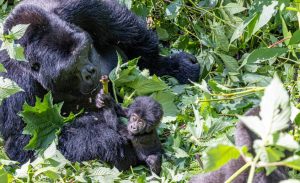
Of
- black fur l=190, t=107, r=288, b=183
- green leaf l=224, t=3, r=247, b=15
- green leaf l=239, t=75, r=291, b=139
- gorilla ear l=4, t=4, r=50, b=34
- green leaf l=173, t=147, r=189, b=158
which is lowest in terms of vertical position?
green leaf l=173, t=147, r=189, b=158

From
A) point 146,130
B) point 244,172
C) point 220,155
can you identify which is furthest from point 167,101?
point 220,155

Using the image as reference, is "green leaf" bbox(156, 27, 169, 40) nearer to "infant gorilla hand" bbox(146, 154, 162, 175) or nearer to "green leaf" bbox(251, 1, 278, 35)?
"infant gorilla hand" bbox(146, 154, 162, 175)

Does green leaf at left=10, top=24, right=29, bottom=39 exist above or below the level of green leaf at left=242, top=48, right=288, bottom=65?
below

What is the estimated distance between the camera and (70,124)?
4.21 m

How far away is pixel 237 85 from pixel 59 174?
5.21 feet

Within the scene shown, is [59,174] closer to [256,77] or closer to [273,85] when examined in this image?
[256,77]

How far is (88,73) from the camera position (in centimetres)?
411

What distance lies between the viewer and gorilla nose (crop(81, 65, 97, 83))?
13.5ft

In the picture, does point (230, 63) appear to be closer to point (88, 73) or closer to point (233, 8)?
→ point (233, 8)

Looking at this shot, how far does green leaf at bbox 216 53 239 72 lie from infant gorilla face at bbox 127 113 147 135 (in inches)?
46.5

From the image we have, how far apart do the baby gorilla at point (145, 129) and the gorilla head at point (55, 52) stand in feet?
0.76

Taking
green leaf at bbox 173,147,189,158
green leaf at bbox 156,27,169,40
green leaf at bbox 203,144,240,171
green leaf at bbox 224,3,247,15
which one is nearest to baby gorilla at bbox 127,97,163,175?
green leaf at bbox 173,147,189,158

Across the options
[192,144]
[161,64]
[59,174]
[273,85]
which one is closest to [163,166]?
[192,144]

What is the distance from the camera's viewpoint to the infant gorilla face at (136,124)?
379 cm
